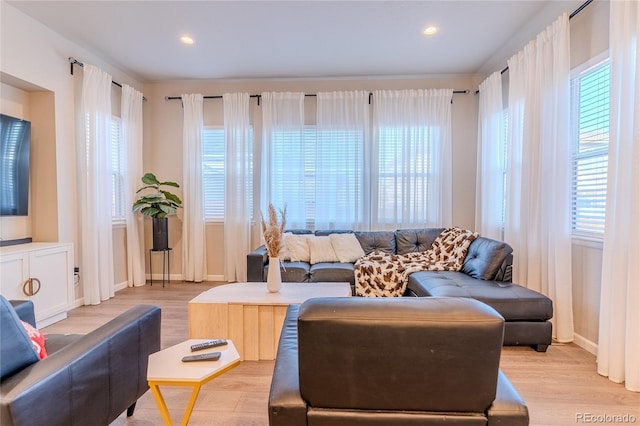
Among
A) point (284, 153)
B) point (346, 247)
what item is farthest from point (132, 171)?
point (346, 247)

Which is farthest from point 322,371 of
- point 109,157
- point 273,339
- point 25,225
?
point 109,157

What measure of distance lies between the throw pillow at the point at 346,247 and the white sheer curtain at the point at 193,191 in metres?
2.08

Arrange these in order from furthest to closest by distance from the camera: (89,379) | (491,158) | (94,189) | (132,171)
Result: (132,171), (491,158), (94,189), (89,379)

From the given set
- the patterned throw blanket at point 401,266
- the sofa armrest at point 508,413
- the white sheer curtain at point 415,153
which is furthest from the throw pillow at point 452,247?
the sofa armrest at point 508,413

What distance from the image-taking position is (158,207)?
4.38m

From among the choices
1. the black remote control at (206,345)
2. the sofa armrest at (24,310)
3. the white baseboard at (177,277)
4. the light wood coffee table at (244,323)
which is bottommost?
the white baseboard at (177,277)

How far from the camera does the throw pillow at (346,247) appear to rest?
12.7 feet

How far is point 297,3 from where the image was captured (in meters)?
2.86

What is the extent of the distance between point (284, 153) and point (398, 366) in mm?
3967

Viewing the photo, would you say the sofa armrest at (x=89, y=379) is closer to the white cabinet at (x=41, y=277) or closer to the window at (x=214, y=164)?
the white cabinet at (x=41, y=277)

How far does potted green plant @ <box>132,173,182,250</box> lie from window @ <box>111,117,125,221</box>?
0.19m

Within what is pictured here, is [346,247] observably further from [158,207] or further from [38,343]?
[38,343]

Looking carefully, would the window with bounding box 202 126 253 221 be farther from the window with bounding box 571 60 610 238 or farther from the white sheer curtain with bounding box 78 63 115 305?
the window with bounding box 571 60 610 238

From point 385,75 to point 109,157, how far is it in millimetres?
3872
